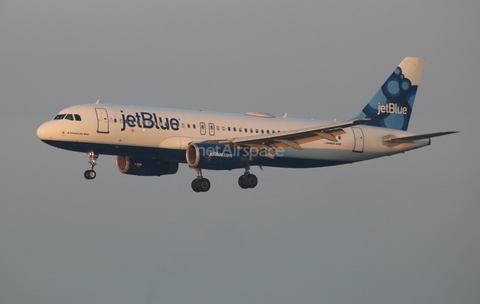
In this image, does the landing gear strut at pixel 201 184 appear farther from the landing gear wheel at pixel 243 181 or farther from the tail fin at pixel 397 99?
the tail fin at pixel 397 99

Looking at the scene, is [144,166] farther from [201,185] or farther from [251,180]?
[251,180]

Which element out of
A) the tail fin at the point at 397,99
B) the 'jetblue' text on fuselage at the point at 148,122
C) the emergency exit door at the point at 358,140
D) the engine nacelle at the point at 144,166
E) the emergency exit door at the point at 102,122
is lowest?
the engine nacelle at the point at 144,166

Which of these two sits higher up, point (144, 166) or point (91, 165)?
point (144, 166)

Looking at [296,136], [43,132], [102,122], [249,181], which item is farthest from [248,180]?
[43,132]

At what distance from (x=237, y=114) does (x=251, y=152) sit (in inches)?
148

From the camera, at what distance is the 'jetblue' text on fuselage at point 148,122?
64.6 metres

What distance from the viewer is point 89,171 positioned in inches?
2574

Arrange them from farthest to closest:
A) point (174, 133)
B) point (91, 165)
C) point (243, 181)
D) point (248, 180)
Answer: point (243, 181), point (248, 180), point (174, 133), point (91, 165)

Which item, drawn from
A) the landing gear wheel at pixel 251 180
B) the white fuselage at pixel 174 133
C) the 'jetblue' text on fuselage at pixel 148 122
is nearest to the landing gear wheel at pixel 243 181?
the landing gear wheel at pixel 251 180

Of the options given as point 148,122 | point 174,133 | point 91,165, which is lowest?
point 91,165

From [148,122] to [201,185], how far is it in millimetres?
5406

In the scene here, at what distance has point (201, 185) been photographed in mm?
67188

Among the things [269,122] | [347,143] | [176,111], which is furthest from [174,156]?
[347,143]

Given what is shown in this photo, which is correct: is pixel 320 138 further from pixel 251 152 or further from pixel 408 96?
pixel 408 96
